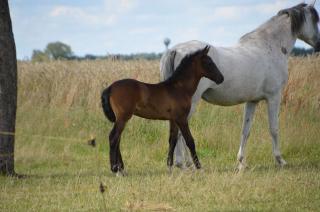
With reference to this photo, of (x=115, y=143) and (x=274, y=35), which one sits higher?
(x=274, y=35)

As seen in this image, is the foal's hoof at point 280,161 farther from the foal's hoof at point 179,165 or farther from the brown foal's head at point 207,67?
the brown foal's head at point 207,67

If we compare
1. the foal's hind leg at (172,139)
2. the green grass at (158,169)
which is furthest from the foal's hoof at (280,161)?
the foal's hind leg at (172,139)

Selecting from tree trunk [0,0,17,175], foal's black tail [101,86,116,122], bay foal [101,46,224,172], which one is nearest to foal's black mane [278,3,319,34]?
bay foal [101,46,224,172]

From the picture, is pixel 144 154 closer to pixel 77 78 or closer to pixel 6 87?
pixel 6 87

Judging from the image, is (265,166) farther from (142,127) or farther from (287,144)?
(142,127)

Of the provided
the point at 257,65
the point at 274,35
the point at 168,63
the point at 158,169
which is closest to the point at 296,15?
the point at 274,35

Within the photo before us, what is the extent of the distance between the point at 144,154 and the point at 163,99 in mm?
2724

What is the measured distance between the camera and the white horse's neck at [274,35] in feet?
34.0

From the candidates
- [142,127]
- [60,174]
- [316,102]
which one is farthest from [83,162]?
[316,102]

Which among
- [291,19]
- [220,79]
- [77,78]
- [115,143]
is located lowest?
[77,78]

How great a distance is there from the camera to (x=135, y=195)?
7.04 metres

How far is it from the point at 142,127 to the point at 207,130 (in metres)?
1.39

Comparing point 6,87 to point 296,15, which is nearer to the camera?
point 6,87

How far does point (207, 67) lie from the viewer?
29.4 ft
